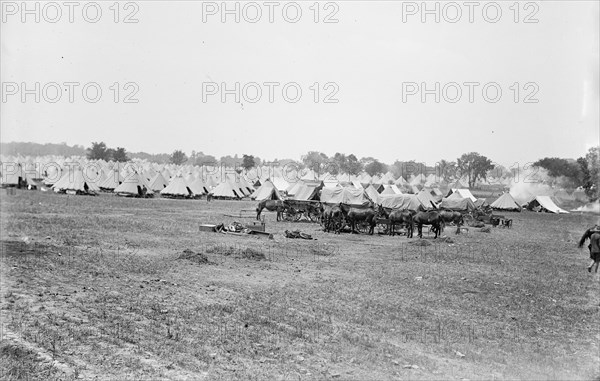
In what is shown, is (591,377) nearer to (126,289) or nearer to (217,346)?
(217,346)

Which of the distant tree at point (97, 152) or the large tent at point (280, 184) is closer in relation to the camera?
the large tent at point (280, 184)

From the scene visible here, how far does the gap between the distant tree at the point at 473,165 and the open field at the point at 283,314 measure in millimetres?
98337

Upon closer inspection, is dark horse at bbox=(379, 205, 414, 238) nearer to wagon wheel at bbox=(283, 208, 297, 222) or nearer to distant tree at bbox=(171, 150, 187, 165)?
wagon wheel at bbox=(283, 208, 297, 222)

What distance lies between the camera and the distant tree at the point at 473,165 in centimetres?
11069

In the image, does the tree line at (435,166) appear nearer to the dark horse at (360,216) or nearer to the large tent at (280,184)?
the large tent at (280,184)

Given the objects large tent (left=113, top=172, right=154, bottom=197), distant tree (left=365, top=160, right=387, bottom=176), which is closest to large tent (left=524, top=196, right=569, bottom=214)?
large tent (left=113, top=172, right=154, bottom=197)

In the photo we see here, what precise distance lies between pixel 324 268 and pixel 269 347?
7.16 metres

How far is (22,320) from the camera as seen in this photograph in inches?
316

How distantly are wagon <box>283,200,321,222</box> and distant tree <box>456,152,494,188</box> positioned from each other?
87.5 m

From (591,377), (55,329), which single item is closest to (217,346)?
(55,329)

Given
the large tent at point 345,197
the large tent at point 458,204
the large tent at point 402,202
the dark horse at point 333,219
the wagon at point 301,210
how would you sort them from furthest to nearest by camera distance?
1. the large tent at point 458,204
2. the wagon at point 301,210
3. the large tent at point 345,197
4. the large tent at point 402,202
5. the dark horse at point 333,219

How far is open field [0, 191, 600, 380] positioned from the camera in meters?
6.73

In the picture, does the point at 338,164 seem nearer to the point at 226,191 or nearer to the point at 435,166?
the point at 435,166

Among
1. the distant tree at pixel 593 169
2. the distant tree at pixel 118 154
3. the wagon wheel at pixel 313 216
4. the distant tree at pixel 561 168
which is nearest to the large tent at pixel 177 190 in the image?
the wagon wheel at pixel 313 216
